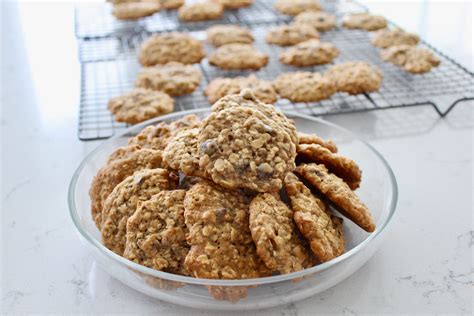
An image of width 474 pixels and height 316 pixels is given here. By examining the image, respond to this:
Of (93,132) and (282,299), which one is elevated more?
(282,299)

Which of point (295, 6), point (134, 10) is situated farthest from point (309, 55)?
point (134, 10)

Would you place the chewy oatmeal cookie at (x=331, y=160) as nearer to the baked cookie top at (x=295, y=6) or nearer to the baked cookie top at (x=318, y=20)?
the baked cookie top at (x=318, y=20)

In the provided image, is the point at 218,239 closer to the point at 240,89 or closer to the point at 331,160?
the point at 331,160

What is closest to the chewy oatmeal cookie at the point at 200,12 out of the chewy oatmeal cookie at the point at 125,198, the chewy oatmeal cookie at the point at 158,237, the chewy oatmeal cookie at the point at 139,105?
the chewy oatmeal cookie at the point at 139,105

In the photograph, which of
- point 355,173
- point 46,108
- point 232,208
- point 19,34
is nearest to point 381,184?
point 355,173

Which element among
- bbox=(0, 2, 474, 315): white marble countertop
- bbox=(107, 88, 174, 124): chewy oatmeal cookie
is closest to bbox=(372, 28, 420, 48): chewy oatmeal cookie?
bbox=(0, 2, 474, 315): white marble countertop

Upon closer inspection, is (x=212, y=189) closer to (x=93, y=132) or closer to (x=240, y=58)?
(x=93, y=132)

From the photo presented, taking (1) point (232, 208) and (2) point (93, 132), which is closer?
(1) point (232, 208)
